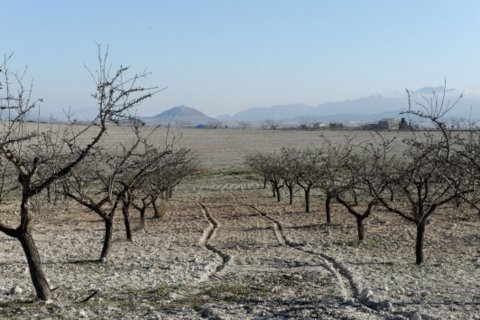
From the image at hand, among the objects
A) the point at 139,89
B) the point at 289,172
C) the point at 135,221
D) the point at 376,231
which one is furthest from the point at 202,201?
the point at 139,89

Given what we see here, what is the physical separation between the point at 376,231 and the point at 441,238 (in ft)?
7.30

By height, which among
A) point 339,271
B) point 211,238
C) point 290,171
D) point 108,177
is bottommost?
point 211,238

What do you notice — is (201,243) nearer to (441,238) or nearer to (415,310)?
(441,238)

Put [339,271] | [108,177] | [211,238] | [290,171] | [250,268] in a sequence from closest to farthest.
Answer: [339,271] → [250,268] → [108,177] → [211,238] → [290,171]

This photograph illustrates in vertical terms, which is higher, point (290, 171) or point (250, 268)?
point (290, 171)

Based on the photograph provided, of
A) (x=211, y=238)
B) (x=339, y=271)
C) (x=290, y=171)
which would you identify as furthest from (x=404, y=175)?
(x=290, y=171)

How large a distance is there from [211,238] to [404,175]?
719cm

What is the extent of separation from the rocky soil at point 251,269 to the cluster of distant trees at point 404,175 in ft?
3.47

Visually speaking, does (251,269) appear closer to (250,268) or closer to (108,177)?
(250,268)

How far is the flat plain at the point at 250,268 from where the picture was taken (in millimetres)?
8459

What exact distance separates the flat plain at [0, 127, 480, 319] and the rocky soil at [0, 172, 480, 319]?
29mm

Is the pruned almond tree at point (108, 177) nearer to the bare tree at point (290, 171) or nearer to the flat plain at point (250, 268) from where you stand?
the flat plain at point (250, 268)

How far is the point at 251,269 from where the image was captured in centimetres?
1280

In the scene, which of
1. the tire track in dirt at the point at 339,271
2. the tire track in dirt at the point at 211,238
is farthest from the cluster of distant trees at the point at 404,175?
the tire track in dirt at the point at 211,238
